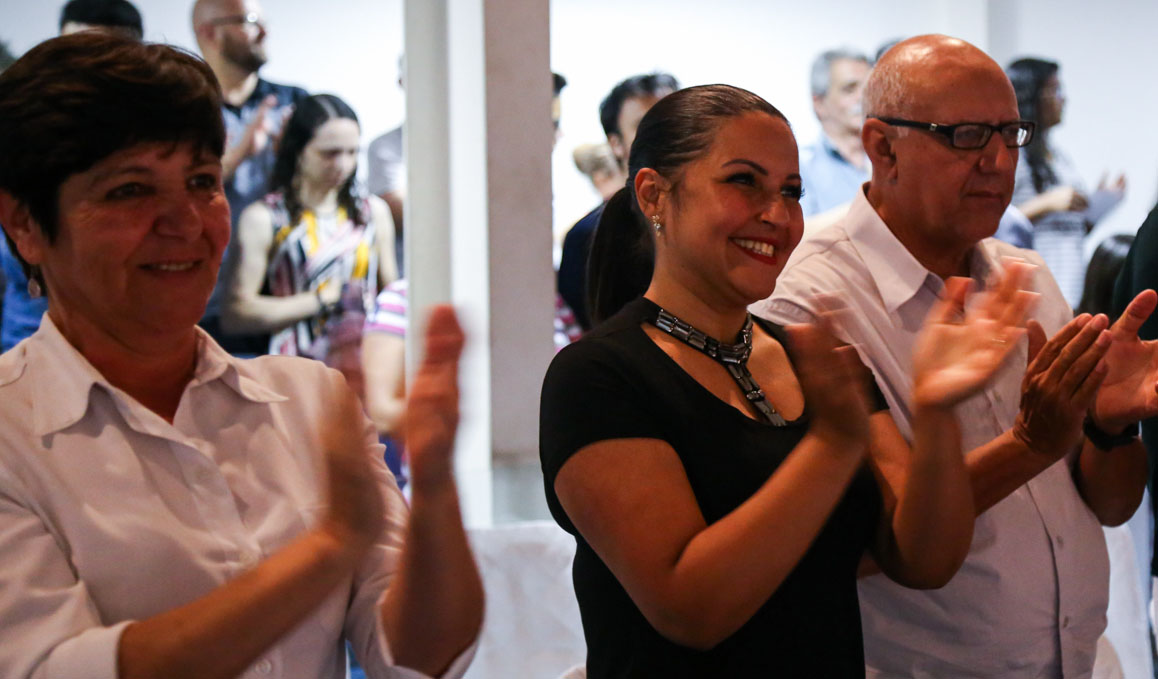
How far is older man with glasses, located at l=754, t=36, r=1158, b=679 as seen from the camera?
5.50 ft

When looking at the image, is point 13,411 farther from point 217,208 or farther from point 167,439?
point 217,208

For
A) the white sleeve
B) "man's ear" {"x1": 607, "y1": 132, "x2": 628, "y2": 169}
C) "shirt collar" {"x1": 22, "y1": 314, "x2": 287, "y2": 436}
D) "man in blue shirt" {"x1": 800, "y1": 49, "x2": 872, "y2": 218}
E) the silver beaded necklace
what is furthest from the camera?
"man in blue shirt" {"x1": 800, "y1": 49, "x2": 872, "y2": 218}

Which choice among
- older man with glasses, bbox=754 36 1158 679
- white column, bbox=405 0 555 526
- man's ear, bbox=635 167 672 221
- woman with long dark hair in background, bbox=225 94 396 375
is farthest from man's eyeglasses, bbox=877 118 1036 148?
woman with long dark hair in background, bbox=225 94 396 375

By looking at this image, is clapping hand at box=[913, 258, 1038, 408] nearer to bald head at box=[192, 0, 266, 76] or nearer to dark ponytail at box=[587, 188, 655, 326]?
dark ponytail at box=[587, 188, 655, 326]

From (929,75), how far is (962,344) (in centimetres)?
68

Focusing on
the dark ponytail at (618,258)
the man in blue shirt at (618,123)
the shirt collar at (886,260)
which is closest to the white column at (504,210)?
the man in blue shirt at (618,123)

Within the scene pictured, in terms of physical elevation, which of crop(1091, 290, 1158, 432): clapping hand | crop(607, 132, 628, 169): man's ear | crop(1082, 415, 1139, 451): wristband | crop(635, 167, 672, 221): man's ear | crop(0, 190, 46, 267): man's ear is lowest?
crop(607, 132, 628, 169): man's ear

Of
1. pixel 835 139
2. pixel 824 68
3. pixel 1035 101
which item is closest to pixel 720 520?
pixel 835 139

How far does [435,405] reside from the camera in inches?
41.7

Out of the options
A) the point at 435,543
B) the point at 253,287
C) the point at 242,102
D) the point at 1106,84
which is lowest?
the point at 253,287

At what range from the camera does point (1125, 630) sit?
2.44m

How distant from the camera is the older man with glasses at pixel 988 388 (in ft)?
5.50

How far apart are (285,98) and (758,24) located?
216cm

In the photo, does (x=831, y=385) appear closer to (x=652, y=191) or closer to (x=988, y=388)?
(x=652, y=191)
